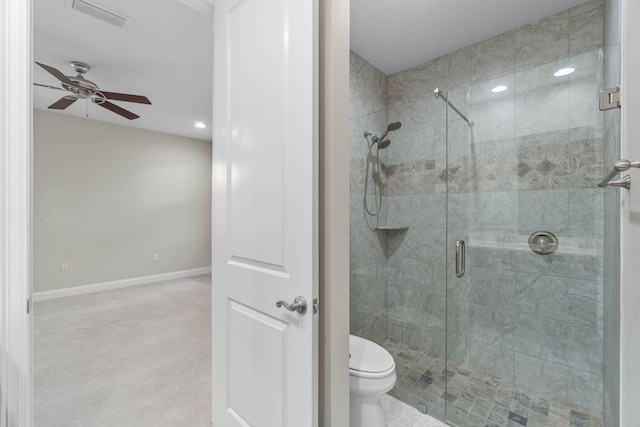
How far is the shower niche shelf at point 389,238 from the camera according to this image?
236 cm

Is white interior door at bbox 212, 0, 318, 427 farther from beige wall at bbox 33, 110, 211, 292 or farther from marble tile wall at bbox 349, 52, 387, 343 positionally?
beige wall at bbox 33, 110, 211, 292

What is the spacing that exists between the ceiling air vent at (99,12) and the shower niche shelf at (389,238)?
2.57 metres

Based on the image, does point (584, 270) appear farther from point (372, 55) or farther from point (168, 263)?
point (168, 263)

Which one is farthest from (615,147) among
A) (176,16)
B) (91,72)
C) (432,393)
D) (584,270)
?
(91,72)

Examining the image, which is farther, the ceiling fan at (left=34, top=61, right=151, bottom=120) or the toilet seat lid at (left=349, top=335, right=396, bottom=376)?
the ceiling fan at (left=34, top=61, right=151, bottom=120)

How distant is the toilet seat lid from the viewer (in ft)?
4.67

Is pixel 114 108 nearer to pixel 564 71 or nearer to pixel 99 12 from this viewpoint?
pixel 99 12

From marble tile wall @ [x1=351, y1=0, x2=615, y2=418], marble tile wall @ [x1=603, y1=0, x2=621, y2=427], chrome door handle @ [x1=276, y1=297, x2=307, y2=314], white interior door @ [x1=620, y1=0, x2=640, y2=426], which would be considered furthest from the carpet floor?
marble tile wall @ [x1=603, y1=0, x2=621, y2=427]

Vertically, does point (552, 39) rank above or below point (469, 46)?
below

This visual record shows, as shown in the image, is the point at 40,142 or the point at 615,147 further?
the point at 40,142

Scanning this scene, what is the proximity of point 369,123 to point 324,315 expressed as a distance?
1787 millimetres

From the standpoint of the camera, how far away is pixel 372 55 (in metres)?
2.40

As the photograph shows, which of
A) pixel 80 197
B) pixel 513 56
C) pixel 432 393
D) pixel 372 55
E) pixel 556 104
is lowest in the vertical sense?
pixel 432 393

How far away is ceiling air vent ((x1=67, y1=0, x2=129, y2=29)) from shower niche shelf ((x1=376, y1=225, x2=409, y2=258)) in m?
2.57
